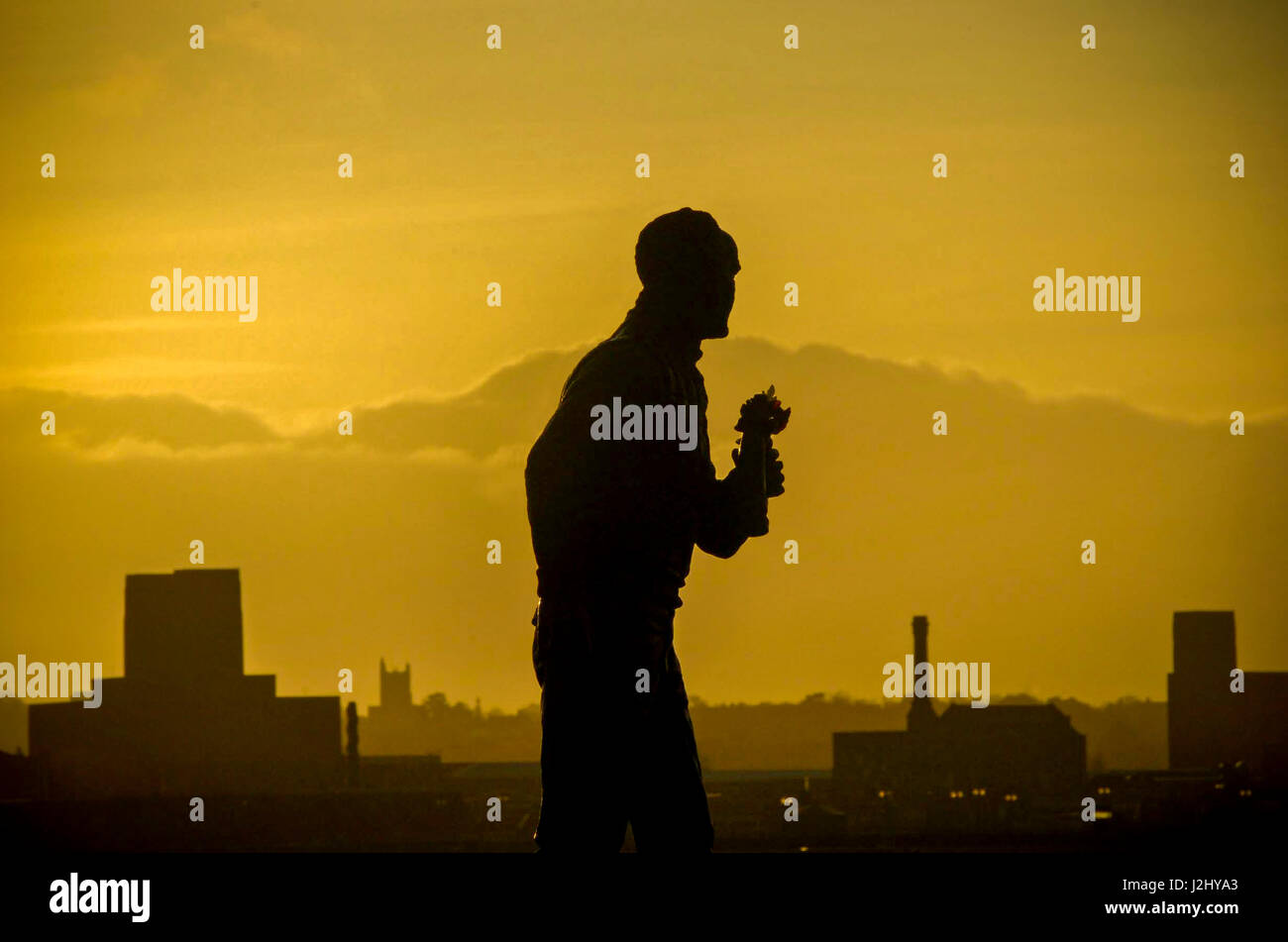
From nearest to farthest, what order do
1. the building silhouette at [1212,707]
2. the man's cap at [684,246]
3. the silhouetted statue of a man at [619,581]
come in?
the silhouetted statue of a man at [619,581] → the man's cap at [684,246] → the building silhouette at [1212,707]

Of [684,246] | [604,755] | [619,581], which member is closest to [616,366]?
[684,246]

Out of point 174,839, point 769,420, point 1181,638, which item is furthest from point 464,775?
point 769,420

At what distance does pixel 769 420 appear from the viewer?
9.60 meters

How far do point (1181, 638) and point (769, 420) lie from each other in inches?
4365

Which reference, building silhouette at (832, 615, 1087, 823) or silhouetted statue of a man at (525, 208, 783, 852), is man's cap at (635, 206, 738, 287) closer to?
silhouetted statue of a man at (525, 208, 783, 852)

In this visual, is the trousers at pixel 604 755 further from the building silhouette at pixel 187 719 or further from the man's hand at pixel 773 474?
the building silhouette at pixel 187 719

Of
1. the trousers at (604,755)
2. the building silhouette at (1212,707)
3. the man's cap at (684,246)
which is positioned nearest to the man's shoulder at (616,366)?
the man's cap at (684,246)

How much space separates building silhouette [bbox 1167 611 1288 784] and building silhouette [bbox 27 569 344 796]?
50539mm

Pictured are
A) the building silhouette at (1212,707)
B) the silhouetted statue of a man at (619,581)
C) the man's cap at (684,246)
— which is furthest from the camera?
the building silhouette at (1212,707)

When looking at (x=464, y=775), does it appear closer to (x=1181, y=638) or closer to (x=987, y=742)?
(x=987, y=742)

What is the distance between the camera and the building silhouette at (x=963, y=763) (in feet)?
375

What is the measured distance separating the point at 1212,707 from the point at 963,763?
15376mm

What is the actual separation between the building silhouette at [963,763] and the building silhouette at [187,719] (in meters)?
32.4

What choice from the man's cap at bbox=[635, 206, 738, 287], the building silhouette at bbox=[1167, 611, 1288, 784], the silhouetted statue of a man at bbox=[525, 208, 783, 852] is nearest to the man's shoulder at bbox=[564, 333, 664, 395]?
the silhouetted statue of a man at bbox=[525, 208, 783, 852]
